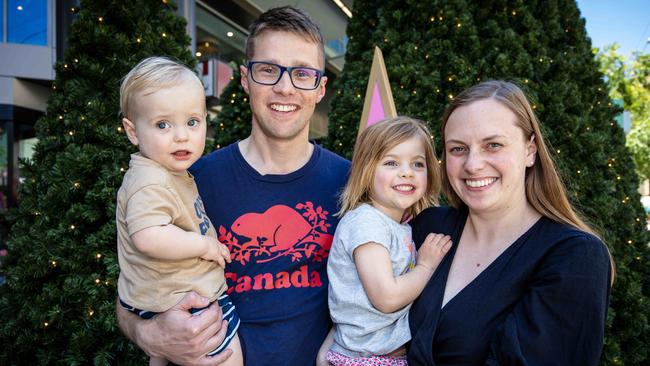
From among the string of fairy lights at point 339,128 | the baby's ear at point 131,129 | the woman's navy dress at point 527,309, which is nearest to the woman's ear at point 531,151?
the woman's navy dress at point 527,309

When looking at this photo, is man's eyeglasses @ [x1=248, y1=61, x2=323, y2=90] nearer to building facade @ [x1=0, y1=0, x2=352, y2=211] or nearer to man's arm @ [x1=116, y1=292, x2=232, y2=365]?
man's arm @ [x1=116, y1=292, x2=232, y2=365]

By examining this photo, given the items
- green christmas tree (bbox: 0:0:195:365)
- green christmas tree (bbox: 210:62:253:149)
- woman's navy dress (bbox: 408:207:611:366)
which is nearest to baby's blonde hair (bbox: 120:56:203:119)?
woman's navy dress (bbox: 408:207:611:366)

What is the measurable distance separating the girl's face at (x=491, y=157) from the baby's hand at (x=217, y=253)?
1.06 m

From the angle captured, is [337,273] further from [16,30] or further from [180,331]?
[16,30]

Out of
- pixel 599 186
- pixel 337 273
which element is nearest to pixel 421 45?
pixel 599 186

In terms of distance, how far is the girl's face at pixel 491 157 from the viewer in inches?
68.7

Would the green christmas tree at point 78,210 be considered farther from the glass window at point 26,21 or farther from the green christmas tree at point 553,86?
the glass window at point 26,21

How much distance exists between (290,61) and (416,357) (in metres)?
1.49

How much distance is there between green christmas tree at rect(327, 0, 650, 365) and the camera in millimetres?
3654

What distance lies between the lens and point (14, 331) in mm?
3424

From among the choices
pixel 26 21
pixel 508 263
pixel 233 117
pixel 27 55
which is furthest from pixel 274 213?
pixel 26 21

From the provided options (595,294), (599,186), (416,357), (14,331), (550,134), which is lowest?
(14,331)

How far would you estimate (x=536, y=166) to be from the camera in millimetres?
1877

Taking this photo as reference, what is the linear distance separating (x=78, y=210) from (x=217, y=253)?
1.96 meters
